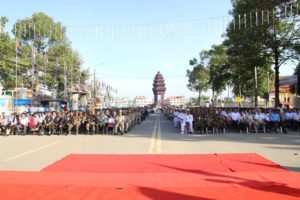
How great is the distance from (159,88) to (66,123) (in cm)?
13813

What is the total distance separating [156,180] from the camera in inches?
359

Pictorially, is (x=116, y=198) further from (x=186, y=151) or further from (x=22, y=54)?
(x=22, y=54)

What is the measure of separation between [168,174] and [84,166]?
2628 millimetres

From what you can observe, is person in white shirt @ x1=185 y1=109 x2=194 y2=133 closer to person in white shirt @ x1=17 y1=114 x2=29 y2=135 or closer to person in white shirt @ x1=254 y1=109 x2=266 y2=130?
person in white shirt @ x1=254 y1=109 x2=266 y2=130

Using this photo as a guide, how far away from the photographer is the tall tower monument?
16212 cm

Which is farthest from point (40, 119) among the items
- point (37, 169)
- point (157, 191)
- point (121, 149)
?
point (157, 191)

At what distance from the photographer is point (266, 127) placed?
977 inches

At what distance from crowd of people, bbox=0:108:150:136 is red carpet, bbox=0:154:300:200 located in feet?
37.7

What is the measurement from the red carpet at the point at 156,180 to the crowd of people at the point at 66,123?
11490 mm

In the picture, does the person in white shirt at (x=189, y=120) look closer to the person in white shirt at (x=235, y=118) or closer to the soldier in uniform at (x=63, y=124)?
the person in white shirt at (x=235, y=118)

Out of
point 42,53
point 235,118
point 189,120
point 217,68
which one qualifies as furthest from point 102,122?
point 42,53

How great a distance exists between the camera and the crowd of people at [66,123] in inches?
951

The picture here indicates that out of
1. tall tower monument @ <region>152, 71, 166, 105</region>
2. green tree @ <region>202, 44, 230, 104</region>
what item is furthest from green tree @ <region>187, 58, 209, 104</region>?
tall tower monument @ <region>152, 71, 166, 105</region>

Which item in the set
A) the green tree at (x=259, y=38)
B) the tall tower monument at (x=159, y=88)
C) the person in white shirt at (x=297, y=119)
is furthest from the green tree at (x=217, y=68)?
the tall tower monument at (x=159, y=88)
